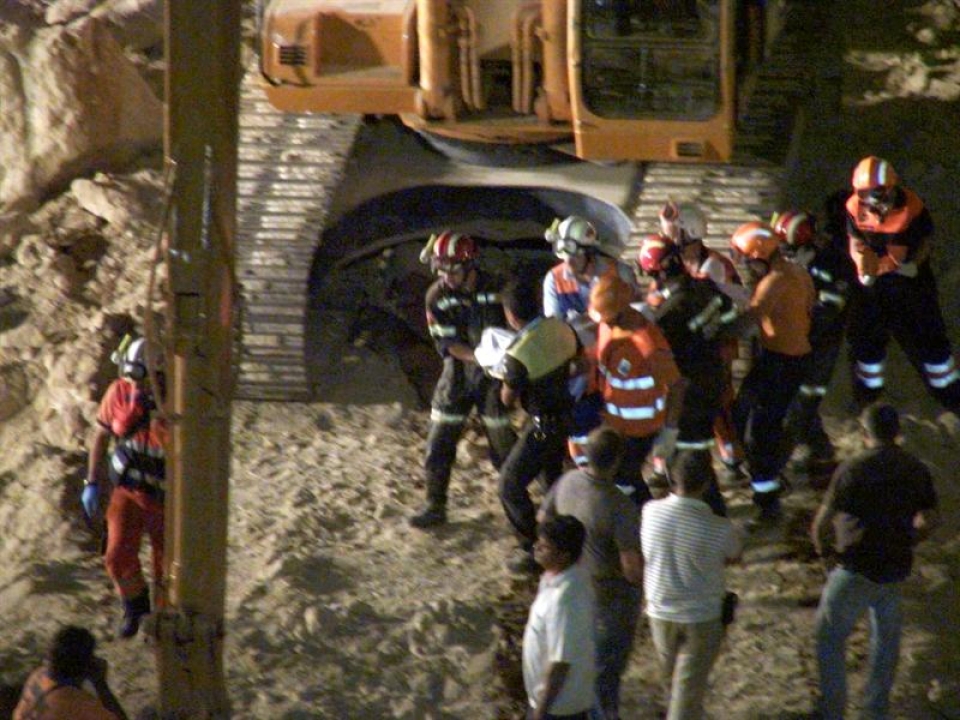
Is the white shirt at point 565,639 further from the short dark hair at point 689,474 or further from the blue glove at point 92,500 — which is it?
the blue glove at point 92,500

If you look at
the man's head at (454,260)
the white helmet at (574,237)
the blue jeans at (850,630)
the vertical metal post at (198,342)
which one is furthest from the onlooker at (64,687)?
the white helmet at (574,237)

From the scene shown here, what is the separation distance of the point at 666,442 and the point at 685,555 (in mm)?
2132

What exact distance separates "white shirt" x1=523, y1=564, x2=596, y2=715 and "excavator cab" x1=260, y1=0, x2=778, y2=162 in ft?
14.3

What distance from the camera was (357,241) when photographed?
13.0 m

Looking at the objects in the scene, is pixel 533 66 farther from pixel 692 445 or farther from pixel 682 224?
pixel 692 445

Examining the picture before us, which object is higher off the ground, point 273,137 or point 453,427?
point 273,137

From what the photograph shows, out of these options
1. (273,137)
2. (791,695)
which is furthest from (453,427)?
(273,137)

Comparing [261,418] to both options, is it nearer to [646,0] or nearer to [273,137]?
[273,137]

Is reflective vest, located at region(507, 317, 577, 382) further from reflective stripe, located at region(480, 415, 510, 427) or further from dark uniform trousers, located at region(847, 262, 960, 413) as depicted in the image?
dark uniform trousers, located at region(847, 262, 960, 413)

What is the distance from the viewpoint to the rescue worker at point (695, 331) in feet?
32.1

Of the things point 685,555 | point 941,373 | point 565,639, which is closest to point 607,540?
point 685,555

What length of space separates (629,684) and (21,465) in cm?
439

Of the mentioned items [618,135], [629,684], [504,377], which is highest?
[618,135]

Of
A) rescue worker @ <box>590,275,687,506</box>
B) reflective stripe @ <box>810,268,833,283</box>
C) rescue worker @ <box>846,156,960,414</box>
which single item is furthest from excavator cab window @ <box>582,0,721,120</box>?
rescue worker @ <box>590,275,687,506</box>
